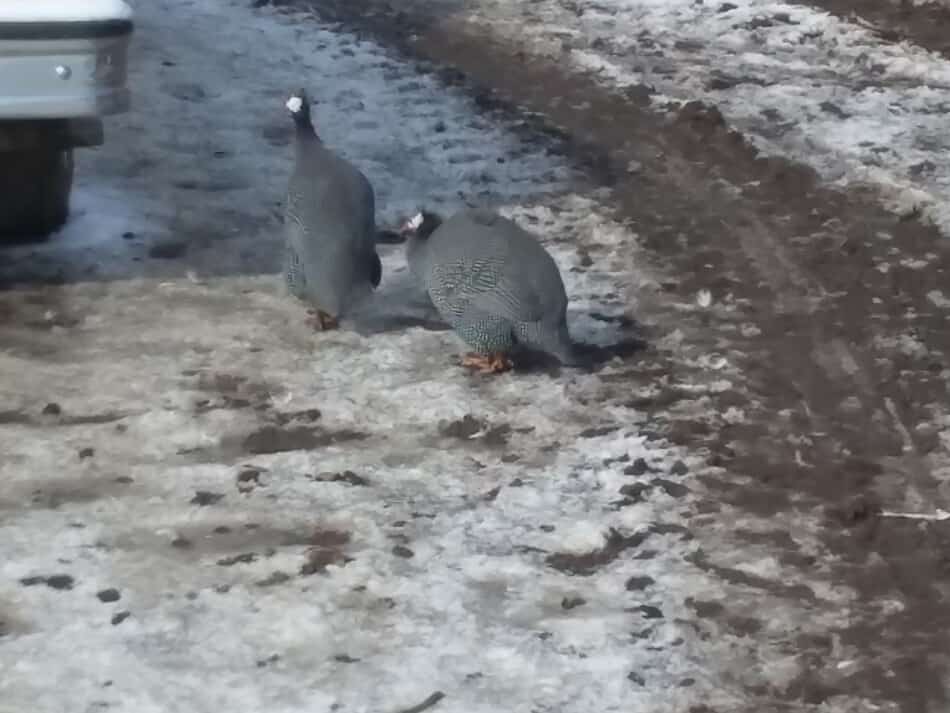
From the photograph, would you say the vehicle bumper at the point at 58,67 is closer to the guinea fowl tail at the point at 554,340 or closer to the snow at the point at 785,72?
the guinea fowl tail at the point at 554,340

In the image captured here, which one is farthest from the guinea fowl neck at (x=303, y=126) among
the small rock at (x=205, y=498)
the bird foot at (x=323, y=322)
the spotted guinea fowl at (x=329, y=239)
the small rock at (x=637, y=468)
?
the small rock at (x=637, y=468)

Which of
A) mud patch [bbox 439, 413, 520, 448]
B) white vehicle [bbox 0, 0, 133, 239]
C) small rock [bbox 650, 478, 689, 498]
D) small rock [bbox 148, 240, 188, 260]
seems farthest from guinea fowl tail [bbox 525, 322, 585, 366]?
small rock [bbox 148, 240, 188, 260]

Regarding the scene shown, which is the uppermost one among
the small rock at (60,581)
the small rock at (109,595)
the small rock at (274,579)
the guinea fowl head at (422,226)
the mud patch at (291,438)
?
the guinea fowl head at (422,226)

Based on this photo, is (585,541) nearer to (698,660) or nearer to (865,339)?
(698,660)

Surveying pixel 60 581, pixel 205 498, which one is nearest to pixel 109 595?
pixel 60 581

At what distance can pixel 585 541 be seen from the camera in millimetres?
4465

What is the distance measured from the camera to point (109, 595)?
4164 millimetres

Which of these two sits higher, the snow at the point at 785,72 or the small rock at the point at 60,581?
the snow at the point at 785,72

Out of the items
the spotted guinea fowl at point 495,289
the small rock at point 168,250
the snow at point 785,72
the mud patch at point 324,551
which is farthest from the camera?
the snow at point 785,72

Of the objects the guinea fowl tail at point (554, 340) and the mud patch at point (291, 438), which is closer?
the mud patch at point (291, 438)

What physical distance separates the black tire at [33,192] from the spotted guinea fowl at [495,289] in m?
1.81

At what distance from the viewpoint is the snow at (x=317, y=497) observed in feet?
12.8

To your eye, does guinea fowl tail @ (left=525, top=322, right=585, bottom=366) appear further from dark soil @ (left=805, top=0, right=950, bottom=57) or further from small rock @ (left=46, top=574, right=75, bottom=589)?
dark soil @ (left=805, top=0, right=950, bottom=57)

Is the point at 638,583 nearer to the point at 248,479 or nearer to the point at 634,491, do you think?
the point at 634,491
